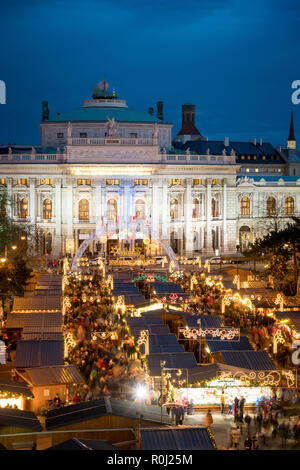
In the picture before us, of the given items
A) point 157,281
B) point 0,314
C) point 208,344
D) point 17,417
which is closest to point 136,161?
point 157,281

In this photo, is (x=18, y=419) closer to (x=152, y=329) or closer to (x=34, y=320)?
(x=152, y=329)

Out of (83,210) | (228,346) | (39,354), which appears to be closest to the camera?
(39,354)

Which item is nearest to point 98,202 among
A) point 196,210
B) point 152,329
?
point 196,210

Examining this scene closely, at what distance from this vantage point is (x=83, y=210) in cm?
8662

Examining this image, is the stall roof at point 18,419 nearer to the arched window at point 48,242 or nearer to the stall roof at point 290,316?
the stall roof at point 290,316

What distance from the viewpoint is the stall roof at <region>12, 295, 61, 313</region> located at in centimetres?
4275

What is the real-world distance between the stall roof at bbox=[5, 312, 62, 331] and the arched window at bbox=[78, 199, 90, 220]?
47.4 metres

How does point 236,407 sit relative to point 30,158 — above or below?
below

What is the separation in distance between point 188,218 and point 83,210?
508 inches

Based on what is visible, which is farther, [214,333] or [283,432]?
[214,333]

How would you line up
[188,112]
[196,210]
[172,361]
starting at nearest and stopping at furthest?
[172,361] < [196,210] < [188,112]

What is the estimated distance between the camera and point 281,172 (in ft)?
363

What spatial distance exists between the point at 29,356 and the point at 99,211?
54.9m
